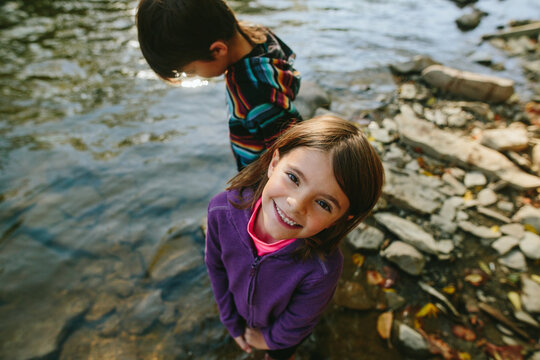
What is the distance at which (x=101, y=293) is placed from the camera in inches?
100

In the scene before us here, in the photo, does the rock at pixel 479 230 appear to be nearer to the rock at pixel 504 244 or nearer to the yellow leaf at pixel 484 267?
the rock at pixel 504 244

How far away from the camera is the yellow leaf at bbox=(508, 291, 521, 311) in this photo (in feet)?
7.71

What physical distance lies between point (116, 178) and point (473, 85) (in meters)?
5.43

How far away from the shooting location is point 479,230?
283 centimetres

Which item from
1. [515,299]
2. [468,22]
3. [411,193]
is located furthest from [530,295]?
[468,22]

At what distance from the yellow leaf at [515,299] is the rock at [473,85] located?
11.9 feet

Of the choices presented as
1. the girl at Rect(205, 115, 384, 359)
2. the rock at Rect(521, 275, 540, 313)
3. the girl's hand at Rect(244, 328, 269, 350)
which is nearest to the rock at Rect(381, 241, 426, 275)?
the rock at Rect(521, 275, 540, 313)

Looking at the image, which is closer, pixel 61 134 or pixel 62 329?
pixel 62 329

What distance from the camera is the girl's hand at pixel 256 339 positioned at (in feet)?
6.07

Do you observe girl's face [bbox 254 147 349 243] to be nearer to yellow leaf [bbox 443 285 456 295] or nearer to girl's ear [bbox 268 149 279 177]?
girl's ear [bbox 268 149 279 177]

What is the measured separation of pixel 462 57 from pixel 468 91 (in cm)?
251

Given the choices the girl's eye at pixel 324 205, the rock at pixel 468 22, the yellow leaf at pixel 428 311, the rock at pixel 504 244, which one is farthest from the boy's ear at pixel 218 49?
the rock at pixel 468 22

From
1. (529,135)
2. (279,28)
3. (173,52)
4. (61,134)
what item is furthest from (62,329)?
(279,28)

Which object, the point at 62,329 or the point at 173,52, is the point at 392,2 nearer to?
the point at 173,52
